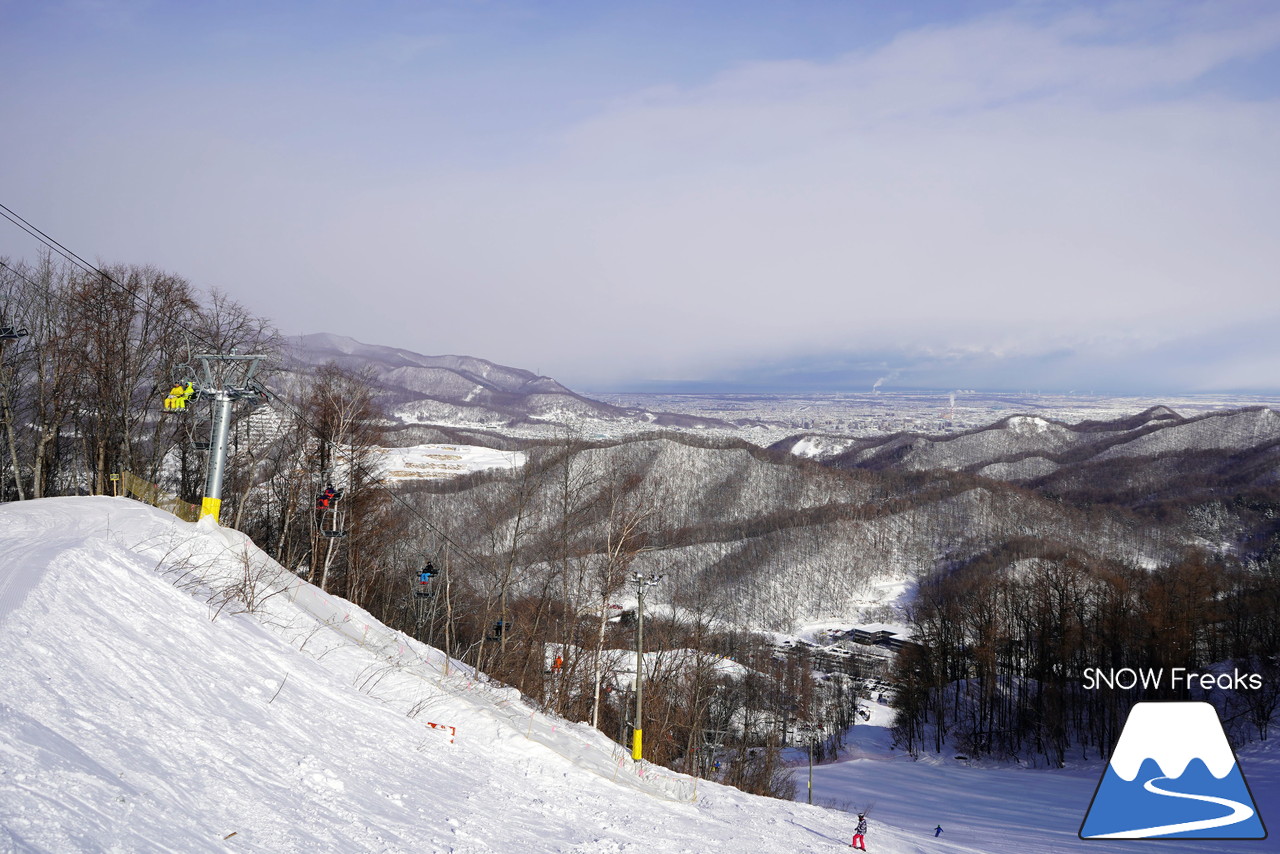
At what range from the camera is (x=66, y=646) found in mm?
→ 5379

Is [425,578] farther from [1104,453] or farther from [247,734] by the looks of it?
[1104,453]

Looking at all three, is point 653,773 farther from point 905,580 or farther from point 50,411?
point 905,580

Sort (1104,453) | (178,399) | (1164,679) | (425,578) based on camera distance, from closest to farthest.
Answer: (178,399) → (425,578) → (1164,679) → (1104,453)

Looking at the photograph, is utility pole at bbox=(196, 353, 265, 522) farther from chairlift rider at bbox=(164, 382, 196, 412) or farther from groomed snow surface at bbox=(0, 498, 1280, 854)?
groomed snow surface at bbox=(0, 498, 1280, 854)

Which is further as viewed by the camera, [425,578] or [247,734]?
[425,578]

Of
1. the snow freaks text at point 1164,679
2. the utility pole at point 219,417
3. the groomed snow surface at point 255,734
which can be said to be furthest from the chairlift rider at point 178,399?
the snow freaks text at point 1164,679

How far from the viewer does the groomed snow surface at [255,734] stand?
4.16 metres

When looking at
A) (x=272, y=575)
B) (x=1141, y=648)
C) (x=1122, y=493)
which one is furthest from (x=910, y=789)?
(x=1122, y=493)

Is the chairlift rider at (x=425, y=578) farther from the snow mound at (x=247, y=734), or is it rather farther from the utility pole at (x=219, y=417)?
the snow mound at (x=247, y=734)

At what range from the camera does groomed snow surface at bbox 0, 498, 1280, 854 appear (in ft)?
13.6

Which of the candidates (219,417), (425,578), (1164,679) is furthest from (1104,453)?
(219,417)

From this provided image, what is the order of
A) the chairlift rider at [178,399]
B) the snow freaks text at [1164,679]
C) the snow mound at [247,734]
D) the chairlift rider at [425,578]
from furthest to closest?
the snow freaks text at [1164,679], the chairlift rider at [425,578], the chairlift rider at [178,399], the snow mound at [247,734]

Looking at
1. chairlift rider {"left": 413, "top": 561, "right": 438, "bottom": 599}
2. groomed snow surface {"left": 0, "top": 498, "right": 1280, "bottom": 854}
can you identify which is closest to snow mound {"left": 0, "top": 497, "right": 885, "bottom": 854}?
groomed snow surface {"left": 0, "top": 498, "right": 1280, "bottom": 854}

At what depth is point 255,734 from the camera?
226 inches
